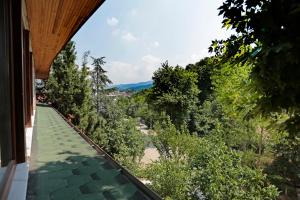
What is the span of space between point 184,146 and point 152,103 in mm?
10223

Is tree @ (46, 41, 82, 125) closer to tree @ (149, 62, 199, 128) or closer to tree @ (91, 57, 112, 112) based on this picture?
tree @ (149, 62, 199, 128)

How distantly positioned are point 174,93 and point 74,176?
19.7m

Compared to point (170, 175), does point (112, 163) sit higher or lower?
Answer: higher

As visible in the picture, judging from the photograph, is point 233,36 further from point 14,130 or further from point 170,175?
point 170,175

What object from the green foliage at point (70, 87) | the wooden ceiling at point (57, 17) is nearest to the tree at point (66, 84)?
the green foliage at point (70, 87)

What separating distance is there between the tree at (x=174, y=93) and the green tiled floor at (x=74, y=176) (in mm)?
17964

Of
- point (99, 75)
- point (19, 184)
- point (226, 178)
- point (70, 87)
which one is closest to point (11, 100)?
point (19, 184)

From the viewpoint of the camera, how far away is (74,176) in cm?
297

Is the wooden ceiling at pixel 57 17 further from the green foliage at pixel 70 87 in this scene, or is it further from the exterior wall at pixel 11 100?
the green foliage at pixel 70 87

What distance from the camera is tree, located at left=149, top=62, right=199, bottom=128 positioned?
22297 millimetres

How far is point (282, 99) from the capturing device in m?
1.29

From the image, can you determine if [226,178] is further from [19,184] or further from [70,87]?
[70,87]

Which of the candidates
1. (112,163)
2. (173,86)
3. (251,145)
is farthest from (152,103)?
(112,163)

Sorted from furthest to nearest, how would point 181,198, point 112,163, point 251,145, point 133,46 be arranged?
point 133,46 < point 251,145 < point 181,198 < point 112,163
